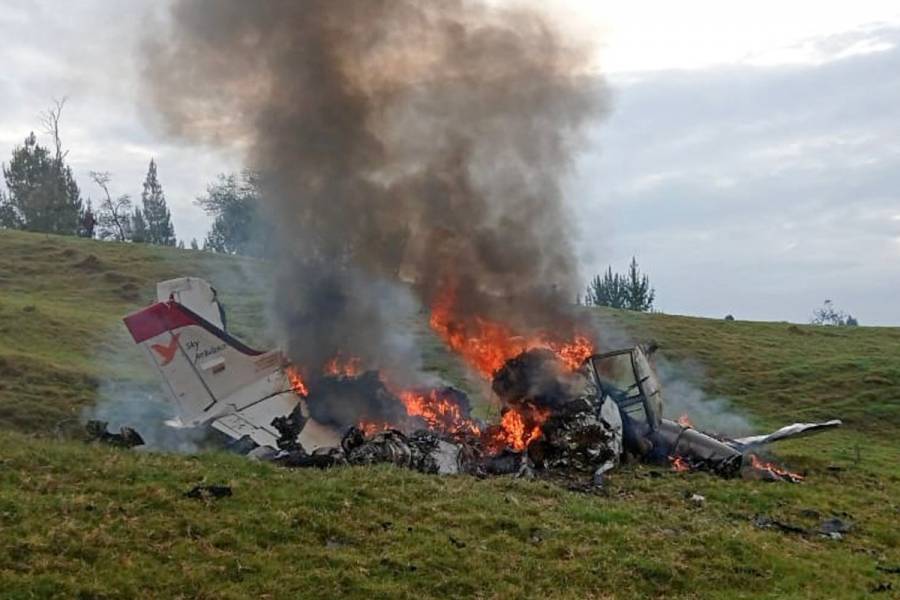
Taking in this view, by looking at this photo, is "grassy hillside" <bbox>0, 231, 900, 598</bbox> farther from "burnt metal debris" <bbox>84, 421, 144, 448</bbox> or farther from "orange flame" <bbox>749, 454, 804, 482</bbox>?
"burnt metal debris" <bbox>84, 421, 144, 448</bbox>

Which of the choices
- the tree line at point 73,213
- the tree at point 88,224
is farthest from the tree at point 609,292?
the tree at point 88,224

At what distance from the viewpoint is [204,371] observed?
1758 centimetres

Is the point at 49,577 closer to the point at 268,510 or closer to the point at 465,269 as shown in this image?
the point at 268,510

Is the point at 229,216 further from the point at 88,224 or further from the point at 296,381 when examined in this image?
the point at 296,381

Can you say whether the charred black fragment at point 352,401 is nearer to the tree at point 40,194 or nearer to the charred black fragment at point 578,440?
the charred black fragment at point 578,440

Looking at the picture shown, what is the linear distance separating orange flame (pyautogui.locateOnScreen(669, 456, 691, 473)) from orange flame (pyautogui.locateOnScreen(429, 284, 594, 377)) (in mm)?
3111

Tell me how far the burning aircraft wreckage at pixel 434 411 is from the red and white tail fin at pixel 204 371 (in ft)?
0.07

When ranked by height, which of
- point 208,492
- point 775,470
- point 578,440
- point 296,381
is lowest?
point 775,470

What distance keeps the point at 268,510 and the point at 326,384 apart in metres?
8.49

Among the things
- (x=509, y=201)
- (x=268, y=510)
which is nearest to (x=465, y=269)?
(x=509, y=201)

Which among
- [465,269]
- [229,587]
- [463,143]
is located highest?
[463,143]

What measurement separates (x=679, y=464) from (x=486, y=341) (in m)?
5.52

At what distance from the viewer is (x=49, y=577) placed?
848cm

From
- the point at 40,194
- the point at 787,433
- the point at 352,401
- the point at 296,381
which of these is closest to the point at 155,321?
the point at 296,381
